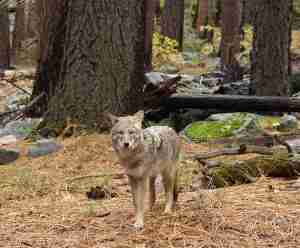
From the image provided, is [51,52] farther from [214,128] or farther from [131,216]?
[131,216]

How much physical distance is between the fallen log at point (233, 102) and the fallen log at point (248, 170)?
12.8ft

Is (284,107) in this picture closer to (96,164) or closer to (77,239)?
(96,164)

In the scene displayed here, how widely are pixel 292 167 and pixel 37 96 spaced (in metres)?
5.36

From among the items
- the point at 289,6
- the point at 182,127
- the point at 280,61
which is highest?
the point at 289,6

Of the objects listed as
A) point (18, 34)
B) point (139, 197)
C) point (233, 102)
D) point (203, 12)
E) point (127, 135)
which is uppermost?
point (203, 12)

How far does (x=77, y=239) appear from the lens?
4582 mm

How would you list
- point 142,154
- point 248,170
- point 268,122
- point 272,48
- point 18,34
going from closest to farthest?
1. point 142,154
2. point 248,170
3. point 268,122
4. point 272,48
5. point 18,34

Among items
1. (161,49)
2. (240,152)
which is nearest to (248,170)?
(240,152)

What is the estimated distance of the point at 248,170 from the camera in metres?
6.68

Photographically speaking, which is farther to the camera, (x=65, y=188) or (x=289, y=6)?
(x=289, y=6)

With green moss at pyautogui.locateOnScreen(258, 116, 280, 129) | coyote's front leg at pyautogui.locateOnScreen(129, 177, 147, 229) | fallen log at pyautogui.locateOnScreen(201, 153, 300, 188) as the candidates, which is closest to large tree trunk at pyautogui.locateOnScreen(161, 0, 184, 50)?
green moss at pyautogui.locateOnScreen(258, 116, 280, 129)

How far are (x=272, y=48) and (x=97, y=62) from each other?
3.92m

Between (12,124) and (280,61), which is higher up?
(280,61)

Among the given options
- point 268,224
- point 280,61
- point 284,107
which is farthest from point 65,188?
point 280,61
